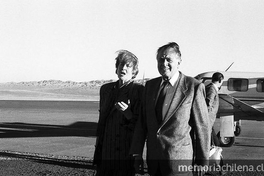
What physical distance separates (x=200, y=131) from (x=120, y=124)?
89 centimetres

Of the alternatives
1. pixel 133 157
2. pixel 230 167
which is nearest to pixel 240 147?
pixel 230 167

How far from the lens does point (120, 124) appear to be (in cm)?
420

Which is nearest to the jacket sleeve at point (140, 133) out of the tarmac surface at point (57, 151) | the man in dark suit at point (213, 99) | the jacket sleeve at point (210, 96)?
the tarmac surface at point (57, 151)

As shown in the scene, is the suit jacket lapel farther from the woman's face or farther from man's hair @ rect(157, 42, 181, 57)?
the woman's face

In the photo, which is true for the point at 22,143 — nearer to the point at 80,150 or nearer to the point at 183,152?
the point at 80,150

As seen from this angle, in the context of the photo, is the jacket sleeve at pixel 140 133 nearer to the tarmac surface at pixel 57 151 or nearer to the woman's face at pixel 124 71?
the woman's face at pixel 124 71

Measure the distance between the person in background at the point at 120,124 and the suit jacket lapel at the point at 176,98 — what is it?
1.81 ft

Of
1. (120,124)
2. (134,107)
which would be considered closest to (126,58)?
(134,107)

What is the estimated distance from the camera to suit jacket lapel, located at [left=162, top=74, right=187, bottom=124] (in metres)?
3.62

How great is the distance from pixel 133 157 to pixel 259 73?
→ 505 inches

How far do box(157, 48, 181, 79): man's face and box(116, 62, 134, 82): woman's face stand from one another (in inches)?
19.7

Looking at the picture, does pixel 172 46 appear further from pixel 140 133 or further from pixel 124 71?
pixel 140 133

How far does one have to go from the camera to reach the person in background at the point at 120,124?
418 centimetres

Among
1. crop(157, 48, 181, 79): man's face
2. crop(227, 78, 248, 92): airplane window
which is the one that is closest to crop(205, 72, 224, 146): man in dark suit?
crop(157, 48, 181, 79): man's face
